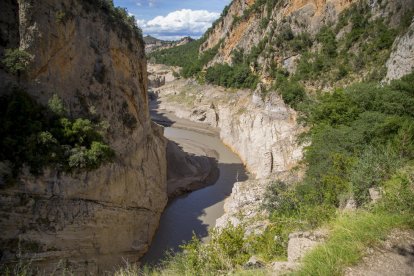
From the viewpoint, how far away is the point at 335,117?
65.3 feet

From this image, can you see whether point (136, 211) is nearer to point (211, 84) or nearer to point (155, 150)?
point (155, 150)

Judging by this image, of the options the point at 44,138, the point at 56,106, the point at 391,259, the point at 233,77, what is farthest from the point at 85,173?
the point at 233,77

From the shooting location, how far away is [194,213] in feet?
80.9

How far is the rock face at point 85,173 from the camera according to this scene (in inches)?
551

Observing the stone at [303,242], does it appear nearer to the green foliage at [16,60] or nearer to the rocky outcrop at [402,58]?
the green foliage at [16,60]

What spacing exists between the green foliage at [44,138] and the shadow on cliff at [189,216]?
21.6ft

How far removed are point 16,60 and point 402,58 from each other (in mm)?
24433

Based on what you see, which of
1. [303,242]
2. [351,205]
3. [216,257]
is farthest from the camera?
[351,205]

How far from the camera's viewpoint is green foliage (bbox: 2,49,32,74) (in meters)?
15.0

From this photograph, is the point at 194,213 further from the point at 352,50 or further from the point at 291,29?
the point at 291,29

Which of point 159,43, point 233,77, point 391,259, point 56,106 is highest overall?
point 159,43

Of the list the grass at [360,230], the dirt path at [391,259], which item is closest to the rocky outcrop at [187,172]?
the grass at [360,230]

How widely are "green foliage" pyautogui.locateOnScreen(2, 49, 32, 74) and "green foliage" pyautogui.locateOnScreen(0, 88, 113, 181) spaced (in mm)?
910

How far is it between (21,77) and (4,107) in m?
1.72
